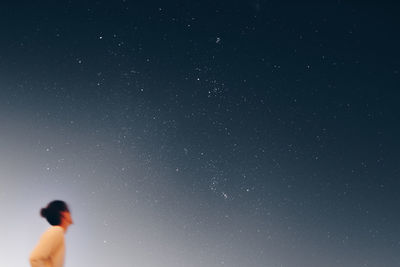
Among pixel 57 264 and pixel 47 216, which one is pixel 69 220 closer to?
pixel 47 216

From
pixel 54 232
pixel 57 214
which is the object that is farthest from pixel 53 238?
pixel 57 214

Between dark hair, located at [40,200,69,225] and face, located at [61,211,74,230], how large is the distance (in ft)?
0.07

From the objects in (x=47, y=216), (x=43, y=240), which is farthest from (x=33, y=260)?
(x=47, y=216)

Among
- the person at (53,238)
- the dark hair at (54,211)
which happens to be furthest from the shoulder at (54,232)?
the dark hair at (54,211)

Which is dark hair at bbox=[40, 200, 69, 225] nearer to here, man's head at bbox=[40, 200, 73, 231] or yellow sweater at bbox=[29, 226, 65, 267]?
man's head at bbox=[40, 200, 73, 231]

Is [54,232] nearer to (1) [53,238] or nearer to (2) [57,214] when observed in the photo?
(1) [53,238]

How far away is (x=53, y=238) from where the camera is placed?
8.96 feet

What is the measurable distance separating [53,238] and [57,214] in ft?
0.85

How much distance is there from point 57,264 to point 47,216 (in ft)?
1.31

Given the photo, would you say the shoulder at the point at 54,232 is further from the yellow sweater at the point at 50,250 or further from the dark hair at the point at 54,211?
the dark hair at the point at 54,211

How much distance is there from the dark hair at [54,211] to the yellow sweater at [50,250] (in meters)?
0.11

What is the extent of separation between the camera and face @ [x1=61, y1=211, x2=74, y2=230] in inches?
117

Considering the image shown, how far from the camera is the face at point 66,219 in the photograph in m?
2.96

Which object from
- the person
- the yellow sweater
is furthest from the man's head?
the yellow sweater
